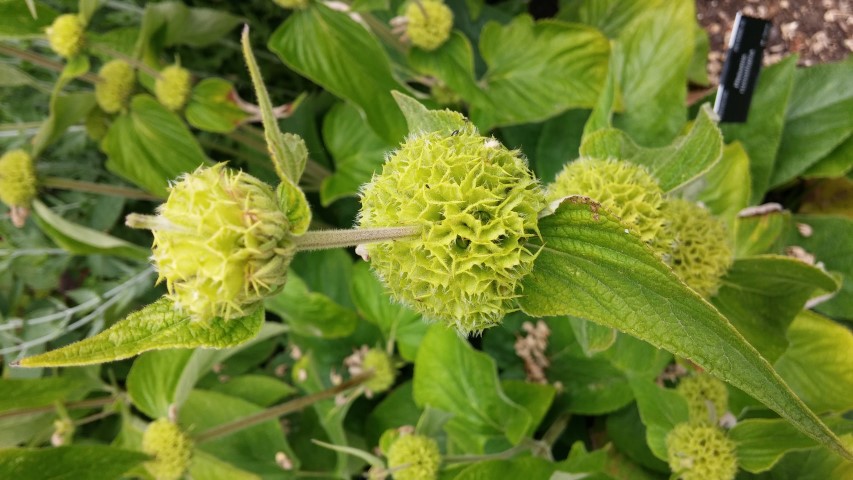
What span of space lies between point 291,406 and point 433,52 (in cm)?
96

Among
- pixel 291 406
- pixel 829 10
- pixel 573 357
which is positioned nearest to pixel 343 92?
pixel 291 406

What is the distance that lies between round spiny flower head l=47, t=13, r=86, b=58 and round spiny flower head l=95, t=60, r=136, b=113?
0.34ft

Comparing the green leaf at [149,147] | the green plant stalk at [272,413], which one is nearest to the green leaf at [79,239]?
the green leaf at [149,147]

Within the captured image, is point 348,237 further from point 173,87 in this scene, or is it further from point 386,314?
point 173,87

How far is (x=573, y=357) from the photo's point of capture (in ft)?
4.76

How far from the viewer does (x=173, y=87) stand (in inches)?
58.4

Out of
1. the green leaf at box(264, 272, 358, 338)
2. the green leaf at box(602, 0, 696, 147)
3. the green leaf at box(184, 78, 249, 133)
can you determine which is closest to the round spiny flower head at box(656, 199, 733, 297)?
the green leaf at box(602, 0, 696, 147)

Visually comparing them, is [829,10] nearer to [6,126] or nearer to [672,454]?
[672,454]

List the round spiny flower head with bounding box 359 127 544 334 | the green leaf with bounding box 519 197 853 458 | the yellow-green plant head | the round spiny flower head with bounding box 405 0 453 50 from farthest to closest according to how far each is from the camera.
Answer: the yellow-green plant head, the round spiny flower head with bounding box 405 0 453 50, the round spiny flower head with bounding box 359 127 544 334, the green leaf with bounding box 519 197 853 458

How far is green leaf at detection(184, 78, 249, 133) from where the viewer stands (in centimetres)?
147

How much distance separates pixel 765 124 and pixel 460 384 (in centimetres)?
100

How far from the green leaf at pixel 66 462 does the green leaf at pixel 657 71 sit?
125 cm

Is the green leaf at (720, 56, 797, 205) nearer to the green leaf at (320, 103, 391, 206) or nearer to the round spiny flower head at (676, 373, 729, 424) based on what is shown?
the round spiny flower head at (676, 373, 729, 424)

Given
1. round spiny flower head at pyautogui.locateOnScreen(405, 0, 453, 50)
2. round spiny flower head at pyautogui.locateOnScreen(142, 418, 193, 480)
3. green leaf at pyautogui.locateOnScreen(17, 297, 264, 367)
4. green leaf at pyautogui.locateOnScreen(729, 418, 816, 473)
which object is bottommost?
round spiny flower head at pyautogui.locateOnScreen(142, 418, 193, 480)
